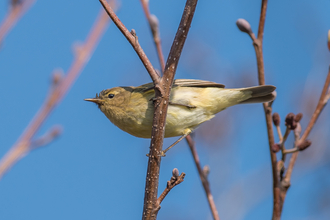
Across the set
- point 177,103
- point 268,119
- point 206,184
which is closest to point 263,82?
point 268,119

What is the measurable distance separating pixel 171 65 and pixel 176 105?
1.62 meters

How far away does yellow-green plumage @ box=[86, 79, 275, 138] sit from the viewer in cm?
416

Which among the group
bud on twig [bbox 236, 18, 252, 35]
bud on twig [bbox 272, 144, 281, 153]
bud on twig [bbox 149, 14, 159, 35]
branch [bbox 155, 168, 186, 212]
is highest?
bud on twig [bbox 149, 14, 159, 35]

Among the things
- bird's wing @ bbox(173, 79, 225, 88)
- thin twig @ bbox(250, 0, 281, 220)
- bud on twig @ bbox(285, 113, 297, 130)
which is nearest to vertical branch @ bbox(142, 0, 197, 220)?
thin twig @ bbox(250, 0, 281, 220)

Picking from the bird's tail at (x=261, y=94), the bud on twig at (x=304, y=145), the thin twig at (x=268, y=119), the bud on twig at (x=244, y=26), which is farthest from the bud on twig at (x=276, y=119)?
the bird's tail at (x=261, y=94)

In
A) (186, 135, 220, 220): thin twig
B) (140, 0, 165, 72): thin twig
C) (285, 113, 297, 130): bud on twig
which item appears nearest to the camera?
(285, 113, 297, 130): bud on twig

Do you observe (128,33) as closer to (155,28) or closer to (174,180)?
(174,180)

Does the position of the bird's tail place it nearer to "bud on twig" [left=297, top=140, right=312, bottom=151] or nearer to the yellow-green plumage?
the yellow-green plumage

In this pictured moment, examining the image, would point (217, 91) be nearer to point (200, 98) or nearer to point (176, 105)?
point (200, 98)

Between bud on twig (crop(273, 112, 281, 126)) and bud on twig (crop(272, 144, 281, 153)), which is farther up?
bud on twig (crop(273, 112, 281, 126))

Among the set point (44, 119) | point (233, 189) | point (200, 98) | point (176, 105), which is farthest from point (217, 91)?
point (44, 119)

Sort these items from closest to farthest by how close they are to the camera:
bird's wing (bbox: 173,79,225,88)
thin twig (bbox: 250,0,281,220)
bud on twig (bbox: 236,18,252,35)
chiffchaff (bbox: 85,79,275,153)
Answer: thin twig (bbox: 250,0,281,220) < bud on twig (bbox: 236,18,252,35) < chiffchaff (bbox: 85,79,275,153) < bird's wing (bbox: 173,79,225,88)

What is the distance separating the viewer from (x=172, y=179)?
8.73 feet

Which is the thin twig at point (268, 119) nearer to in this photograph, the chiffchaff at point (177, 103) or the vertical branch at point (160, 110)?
the vertical branch at point (160, 110)
